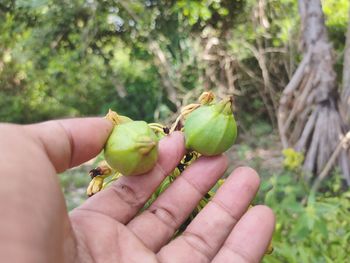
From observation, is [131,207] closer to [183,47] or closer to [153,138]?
[153,138]

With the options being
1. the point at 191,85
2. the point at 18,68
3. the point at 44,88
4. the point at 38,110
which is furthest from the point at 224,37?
the point at 38,110

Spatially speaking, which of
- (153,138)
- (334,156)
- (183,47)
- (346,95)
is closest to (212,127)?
(153,138)

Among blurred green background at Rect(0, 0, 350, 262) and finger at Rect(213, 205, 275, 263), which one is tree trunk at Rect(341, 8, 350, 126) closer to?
blurred green background at Rect(0, 0, 350, 262)

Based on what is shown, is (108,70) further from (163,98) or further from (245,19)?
(245,19)

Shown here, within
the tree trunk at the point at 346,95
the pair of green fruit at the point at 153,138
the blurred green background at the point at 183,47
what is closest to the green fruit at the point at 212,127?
the pair of green fruit at the point at 153,138

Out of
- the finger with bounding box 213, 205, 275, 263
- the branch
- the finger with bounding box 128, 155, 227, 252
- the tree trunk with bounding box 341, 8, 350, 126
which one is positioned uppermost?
the finger with bounding box 128, 155, 227, 252

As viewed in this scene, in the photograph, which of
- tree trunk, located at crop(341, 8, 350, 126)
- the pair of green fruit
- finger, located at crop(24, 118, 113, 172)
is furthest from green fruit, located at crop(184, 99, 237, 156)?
tree trunk, located at crop(341, 8, 350, 126)

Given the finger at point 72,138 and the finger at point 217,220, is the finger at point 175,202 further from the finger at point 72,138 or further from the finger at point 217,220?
the finger at point 72,138
